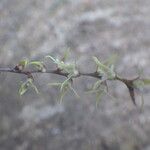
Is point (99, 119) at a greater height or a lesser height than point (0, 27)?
lesser

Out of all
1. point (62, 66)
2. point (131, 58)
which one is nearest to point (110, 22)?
point (131, 58)

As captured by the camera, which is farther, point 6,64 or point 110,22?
point 110,22

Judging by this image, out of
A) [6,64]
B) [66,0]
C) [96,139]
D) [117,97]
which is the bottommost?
[96,139]

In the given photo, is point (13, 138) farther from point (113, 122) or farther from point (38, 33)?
point (38, 33)

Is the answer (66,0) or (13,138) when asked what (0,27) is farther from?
(13,138)

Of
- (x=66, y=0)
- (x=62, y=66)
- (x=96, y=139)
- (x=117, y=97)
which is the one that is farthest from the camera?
(x=66, y=0)

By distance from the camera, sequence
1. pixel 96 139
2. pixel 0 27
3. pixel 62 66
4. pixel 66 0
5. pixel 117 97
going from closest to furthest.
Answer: pixel 62 66
pixel 96 139
pixel 117 97
pixel 0 27
pixel 66 0
